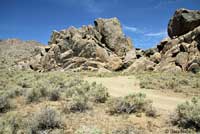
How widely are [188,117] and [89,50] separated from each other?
98.8 ft

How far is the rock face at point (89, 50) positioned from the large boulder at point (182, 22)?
695cm

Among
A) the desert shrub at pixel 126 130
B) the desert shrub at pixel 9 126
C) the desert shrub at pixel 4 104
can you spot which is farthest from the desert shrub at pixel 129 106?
the desert shrub at pixel 4 104

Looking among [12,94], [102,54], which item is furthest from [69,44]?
[12,94]

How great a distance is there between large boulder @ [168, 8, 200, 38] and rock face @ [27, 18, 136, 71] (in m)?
6.95

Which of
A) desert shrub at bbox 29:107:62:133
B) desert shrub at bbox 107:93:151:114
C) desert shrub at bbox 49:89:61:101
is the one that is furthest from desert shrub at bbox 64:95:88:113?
desert shrub at bbox 49:89:61:101

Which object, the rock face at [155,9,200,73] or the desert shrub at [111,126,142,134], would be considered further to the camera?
the rock face at [155,9,200,73]

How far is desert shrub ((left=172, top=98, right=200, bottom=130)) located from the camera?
7.54 m

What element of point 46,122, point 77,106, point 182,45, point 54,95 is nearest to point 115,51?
point 182,45

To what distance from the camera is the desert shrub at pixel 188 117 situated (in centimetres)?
754

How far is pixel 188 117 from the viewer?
7.72 meters

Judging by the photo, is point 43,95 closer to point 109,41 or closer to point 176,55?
point 176,55

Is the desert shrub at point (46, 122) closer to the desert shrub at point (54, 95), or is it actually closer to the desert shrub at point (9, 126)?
the desert shrub at point (9, 126)

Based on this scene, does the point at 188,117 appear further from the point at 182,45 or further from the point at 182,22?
the point at 182,22

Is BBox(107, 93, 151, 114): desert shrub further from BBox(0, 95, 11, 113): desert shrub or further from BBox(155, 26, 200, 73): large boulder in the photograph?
BBox(155, 26, 200, 73): large boulder
